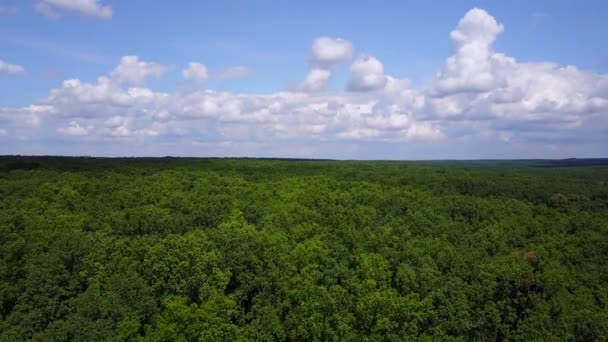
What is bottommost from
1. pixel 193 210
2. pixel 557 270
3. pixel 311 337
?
pixel 311 337

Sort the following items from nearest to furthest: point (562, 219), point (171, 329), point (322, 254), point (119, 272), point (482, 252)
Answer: point (171, 329), point (119, 272), point (322, 254), point (482, 252), point (562, 219)

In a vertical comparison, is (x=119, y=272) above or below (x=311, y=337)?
above

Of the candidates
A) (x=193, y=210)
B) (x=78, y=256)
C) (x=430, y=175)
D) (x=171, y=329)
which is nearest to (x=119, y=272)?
(x=78, y=256)

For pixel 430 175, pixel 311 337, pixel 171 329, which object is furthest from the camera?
pixel 430 175

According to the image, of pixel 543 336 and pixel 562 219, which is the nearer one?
pixel 543 336

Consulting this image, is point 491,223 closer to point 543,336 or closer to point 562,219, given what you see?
point 562,219

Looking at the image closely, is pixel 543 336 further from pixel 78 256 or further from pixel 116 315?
pixel 78 256
